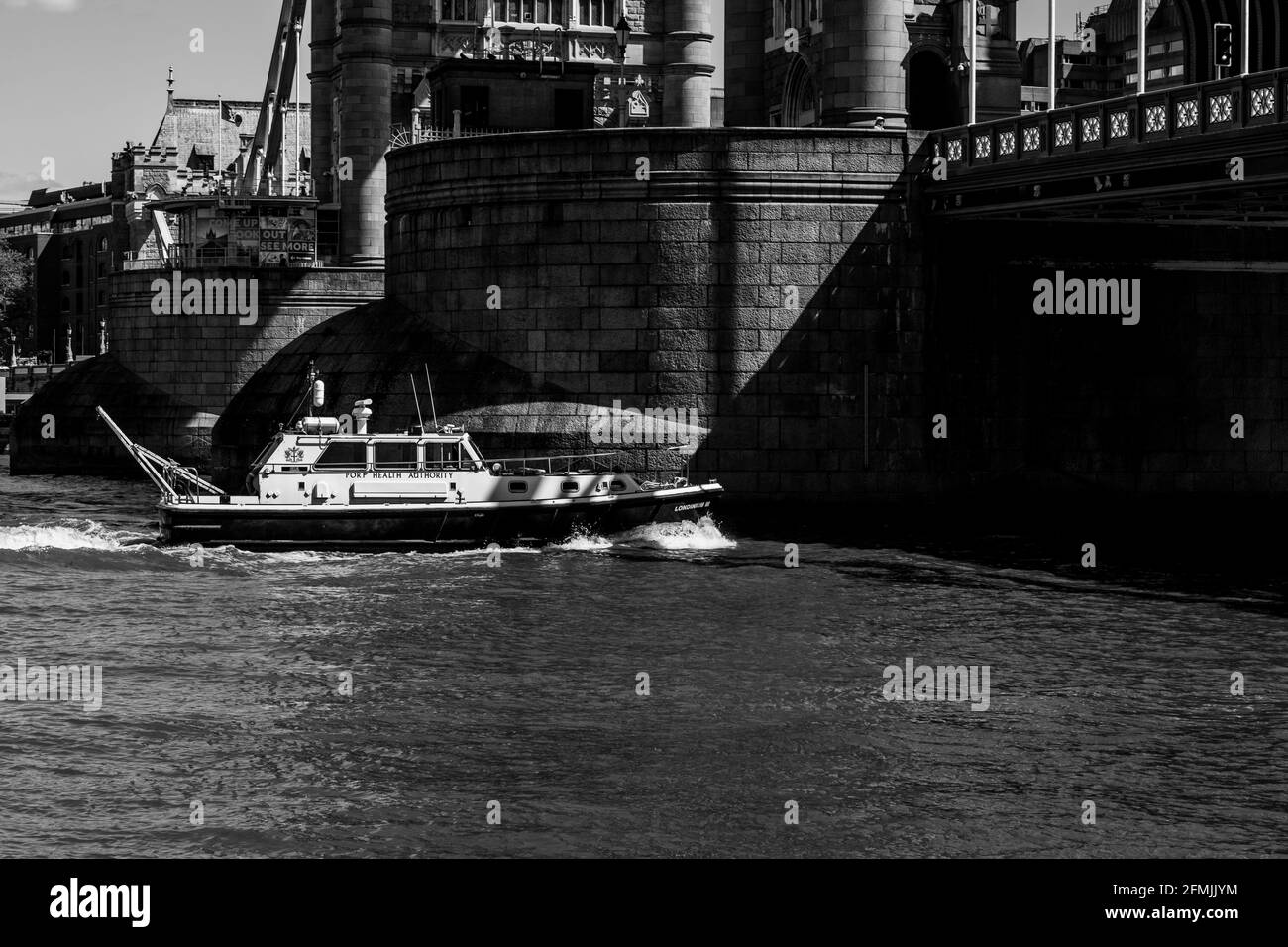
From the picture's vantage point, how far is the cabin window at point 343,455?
1801 inches

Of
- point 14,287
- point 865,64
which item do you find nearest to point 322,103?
point 865,64

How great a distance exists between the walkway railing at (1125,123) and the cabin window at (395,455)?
650 inches

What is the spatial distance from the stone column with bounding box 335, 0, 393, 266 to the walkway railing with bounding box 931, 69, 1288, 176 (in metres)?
31.9

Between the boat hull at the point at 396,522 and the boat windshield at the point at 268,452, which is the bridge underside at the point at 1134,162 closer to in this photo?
the boat hull at the point at 396,522

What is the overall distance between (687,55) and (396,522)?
121 ft

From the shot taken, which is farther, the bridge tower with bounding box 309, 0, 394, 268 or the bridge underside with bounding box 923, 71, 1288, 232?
the bridge tower with bounding box 309, 0, 394, 268

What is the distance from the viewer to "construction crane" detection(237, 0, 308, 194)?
345 feet

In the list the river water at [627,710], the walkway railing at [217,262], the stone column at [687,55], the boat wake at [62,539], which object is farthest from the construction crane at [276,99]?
the river water at [627,710]

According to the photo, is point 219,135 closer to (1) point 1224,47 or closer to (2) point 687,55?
(2) point 687,55

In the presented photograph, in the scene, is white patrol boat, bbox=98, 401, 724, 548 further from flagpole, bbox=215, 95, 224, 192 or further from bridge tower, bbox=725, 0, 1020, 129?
flagpole, bbox=215, 95, 224, 192

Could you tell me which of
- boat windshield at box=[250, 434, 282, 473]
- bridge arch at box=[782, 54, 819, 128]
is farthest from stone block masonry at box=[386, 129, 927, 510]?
bridge arch at box=[782, 54, 819, 128]

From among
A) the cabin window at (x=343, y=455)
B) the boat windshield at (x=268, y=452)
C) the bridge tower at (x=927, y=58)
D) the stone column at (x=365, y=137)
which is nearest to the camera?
the boat windshield at (x=268, y=452)

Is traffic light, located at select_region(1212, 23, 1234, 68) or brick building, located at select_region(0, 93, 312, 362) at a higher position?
brick building, located at select_region(0, 93, 312, 362)
